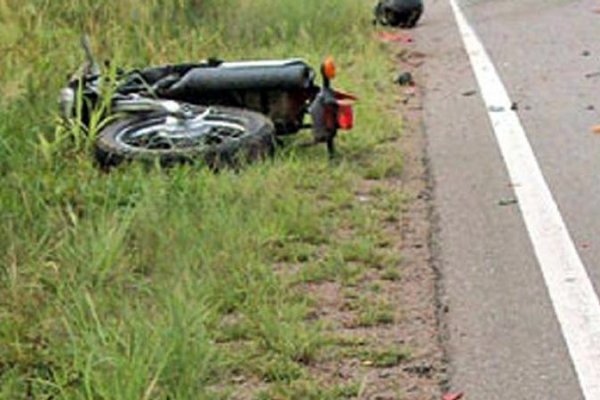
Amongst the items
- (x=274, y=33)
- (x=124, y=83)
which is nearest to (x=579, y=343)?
(x=124, y=83)

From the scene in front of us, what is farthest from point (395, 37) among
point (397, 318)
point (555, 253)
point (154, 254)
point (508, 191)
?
point (397, 318)

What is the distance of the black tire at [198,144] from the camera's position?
710cm

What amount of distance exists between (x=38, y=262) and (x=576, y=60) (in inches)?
251

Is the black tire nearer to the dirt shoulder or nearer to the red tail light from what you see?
the red tail light

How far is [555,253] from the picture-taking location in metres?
5.83

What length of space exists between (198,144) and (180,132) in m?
0.16

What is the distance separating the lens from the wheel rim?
736cm

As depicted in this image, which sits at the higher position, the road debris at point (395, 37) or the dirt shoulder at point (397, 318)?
the dirt shoulder at point (397, 318)

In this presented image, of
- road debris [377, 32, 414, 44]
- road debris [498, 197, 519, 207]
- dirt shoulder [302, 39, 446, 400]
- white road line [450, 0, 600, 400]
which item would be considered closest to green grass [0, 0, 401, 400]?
dirt shoulder [302, 39, 446, 400]

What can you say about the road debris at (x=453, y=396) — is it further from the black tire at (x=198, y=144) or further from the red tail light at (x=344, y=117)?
the red tail light at (x=344, y=117)

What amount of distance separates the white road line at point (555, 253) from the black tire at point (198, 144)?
145cm

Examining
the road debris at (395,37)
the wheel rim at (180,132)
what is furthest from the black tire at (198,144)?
the road debris at (395,37)

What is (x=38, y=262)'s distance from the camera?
5570 millimetres

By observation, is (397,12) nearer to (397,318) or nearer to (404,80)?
(404,80)
